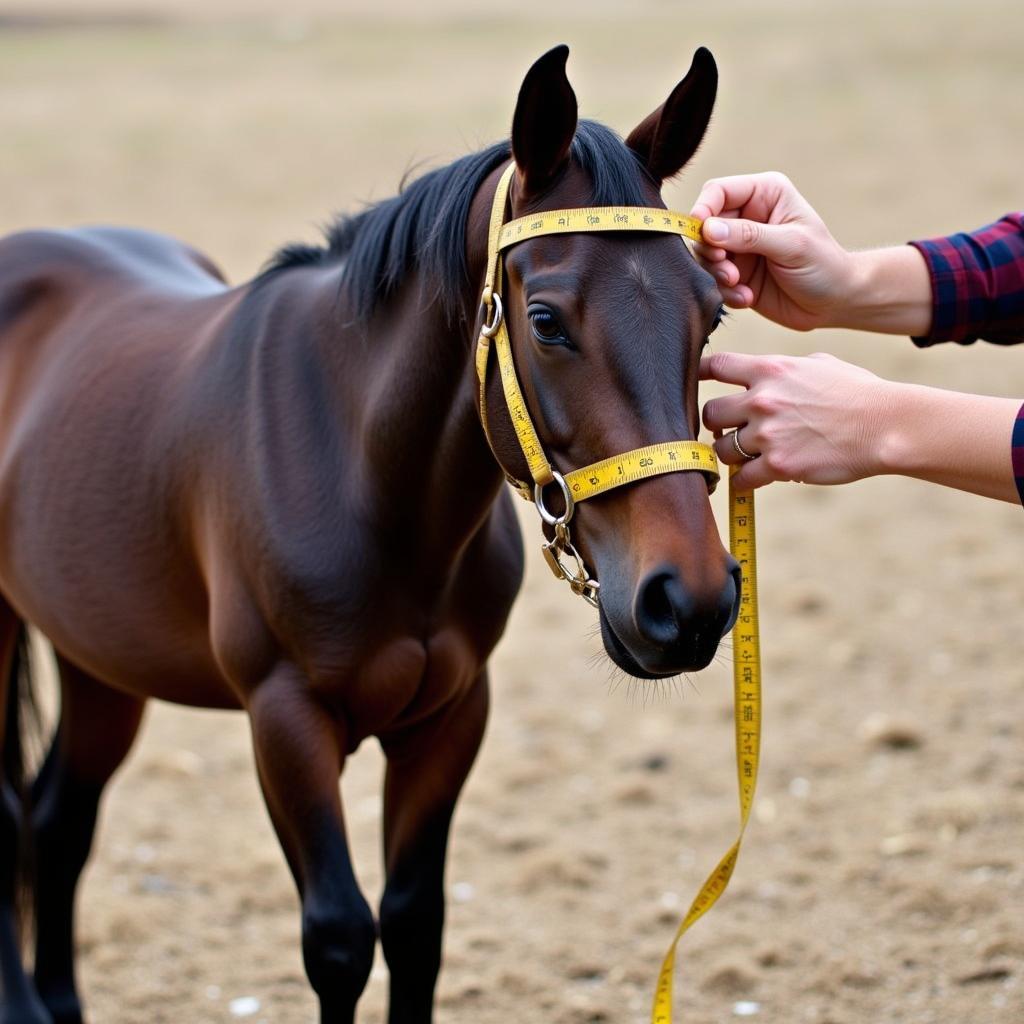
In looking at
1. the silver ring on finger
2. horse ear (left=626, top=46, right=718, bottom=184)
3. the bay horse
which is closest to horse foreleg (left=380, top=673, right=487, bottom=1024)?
the bay horse

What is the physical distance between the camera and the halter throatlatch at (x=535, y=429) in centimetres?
203

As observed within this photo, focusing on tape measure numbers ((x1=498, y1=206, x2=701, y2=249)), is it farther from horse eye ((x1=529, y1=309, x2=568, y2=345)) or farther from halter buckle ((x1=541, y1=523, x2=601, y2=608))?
halter buckle ((x1=541, y1=523, x2=601, y2=608))

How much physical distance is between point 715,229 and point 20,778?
2.66 metres

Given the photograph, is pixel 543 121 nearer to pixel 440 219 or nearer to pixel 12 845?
pixel 440 219

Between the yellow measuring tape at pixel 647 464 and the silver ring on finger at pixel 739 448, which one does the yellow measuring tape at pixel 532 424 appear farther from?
the silver ring on finger at pixel 739 448

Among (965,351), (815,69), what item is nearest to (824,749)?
(965,351)

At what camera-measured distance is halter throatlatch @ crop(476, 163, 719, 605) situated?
2027 millimetres

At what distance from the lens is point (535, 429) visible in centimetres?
217

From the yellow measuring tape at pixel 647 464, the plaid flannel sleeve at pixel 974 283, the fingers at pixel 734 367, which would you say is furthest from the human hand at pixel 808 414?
the plaid flannel sleeve at pixel 974 283

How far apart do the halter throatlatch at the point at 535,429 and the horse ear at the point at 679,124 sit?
13 cm

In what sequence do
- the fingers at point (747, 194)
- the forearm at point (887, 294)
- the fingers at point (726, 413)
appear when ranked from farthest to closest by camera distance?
the forearm at point (887, 294), the fingers at point (747, 194), the fingers at point (726, 413)

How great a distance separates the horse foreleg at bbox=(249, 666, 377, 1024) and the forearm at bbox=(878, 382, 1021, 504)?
1.20m

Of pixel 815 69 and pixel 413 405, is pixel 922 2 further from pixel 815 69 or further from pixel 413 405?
pixel 413 405

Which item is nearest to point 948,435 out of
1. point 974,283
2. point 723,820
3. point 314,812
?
point 974,283
